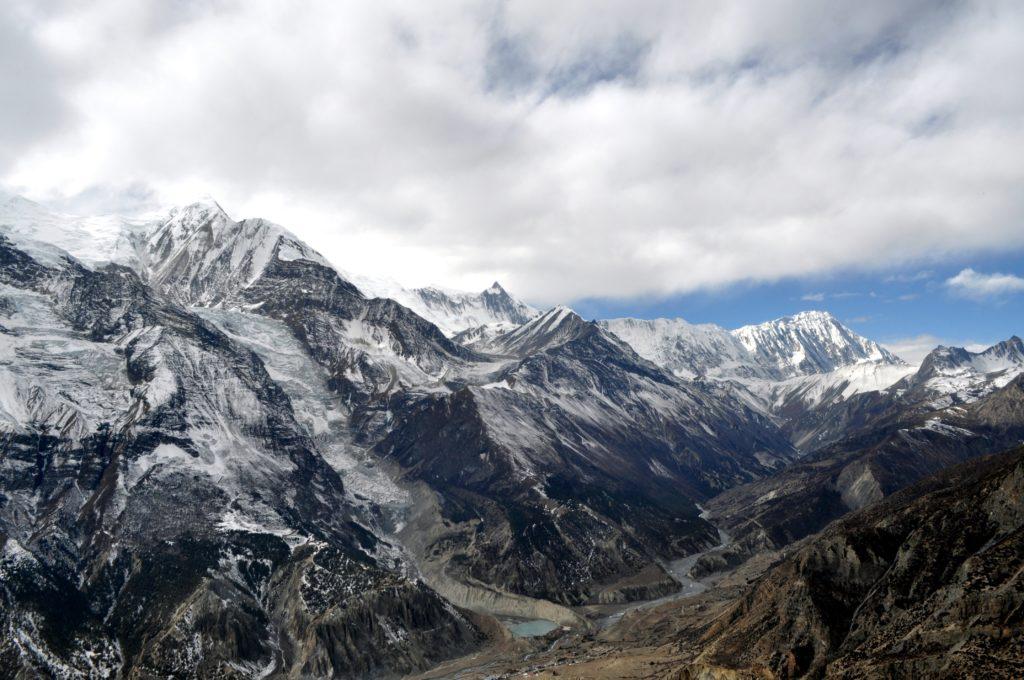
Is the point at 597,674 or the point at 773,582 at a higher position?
the point at 773,582

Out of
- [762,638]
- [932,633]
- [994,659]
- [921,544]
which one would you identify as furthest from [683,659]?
[994,659]

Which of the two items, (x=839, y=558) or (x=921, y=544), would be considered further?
(x=839, y=558)

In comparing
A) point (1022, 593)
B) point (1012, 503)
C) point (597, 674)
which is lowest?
point (597, 674)

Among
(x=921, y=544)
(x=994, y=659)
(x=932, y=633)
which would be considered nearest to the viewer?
(x=994, y=659)

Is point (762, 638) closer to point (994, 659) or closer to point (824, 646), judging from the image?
point (824, 646)

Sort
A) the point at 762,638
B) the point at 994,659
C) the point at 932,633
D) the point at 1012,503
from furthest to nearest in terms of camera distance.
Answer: the point at 762,638 → the point at 1012,503 → the point at 932,633 → the point at 994,659

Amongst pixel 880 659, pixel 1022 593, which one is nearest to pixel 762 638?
pixel 880 659
